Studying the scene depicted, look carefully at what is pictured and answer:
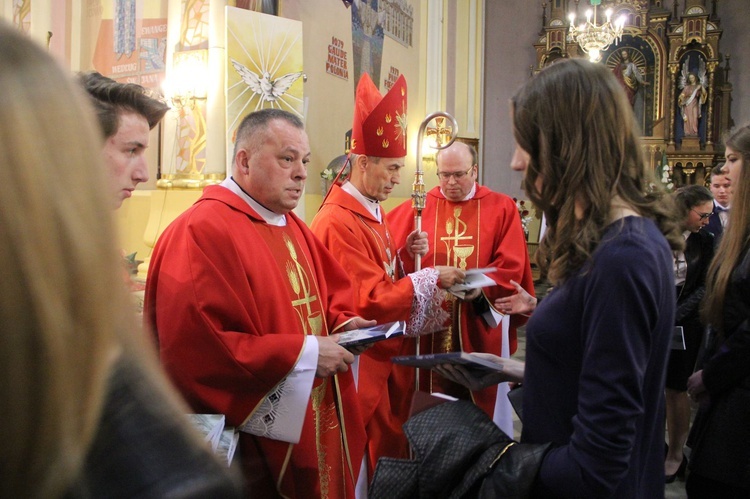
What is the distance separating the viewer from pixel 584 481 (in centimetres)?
123

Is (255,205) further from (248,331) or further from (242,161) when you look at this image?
(248,331)

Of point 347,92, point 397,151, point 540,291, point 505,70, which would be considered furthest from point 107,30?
point 505,70

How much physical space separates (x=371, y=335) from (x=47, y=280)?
1.65 meters

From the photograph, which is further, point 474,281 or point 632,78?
point 632,78

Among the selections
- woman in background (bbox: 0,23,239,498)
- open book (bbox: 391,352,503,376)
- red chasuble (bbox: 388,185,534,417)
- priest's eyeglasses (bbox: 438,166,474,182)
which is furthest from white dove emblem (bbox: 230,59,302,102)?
woman in background (bbox: 0,23,239,498)

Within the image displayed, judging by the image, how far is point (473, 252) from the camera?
4.01 metres

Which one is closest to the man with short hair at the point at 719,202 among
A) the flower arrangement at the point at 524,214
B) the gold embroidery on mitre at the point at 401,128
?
the gold embroidery on mitre at the point at 401,128

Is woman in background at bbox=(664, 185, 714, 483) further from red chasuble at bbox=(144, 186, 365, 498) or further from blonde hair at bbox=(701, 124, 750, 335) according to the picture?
red chasuble at bbox=(144, 186, 365, 498)

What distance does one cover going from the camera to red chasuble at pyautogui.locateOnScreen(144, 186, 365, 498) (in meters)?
1.96

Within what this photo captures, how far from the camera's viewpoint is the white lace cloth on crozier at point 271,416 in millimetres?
2033

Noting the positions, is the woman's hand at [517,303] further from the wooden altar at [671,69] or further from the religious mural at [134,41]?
the wooden altar at [671,69]

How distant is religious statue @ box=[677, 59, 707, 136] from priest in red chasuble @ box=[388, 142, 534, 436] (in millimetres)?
10366

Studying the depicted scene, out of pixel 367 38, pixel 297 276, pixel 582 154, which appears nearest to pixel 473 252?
pixel 297 276

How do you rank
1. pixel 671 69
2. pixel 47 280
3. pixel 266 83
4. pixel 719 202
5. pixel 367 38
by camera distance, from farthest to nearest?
pixel 671 69, pixel 367 38, pixel 719 202, pixel 266 83, pixel 47 280
